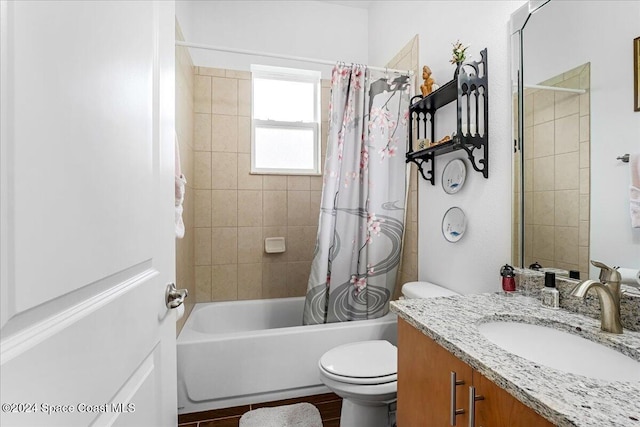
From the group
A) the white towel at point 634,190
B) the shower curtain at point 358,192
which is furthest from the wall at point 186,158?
the white towel at point 634,190

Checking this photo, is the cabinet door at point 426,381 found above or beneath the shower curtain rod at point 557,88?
beneath

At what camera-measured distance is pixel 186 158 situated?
2.08 metres

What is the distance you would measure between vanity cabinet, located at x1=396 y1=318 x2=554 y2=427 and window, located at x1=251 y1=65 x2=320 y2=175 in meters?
1.92

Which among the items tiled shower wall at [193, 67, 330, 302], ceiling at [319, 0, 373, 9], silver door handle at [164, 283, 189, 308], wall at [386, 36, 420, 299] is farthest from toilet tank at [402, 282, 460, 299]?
ceiling at [319, 0, 373, 9]

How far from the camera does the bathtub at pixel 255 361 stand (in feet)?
5.68

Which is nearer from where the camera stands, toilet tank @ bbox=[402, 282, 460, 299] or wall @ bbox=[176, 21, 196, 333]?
toilet tank @ bbox=[402, 282, 460, 299]

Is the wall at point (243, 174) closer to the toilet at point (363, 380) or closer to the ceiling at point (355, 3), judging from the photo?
the ceiling at point (355, 3)

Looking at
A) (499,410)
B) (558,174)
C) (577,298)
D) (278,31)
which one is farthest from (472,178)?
(278,31)

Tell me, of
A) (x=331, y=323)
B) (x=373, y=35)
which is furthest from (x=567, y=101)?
(x=373, y=35)

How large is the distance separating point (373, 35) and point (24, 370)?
3.11 m

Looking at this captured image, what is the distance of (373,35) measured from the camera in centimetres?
278

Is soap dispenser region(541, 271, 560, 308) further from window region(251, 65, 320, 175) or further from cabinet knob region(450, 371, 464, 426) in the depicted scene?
window region(251, 65, 320, 175)

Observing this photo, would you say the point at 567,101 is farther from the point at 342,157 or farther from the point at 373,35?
the point at 373,35

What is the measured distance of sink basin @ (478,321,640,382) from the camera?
0.77 metres
